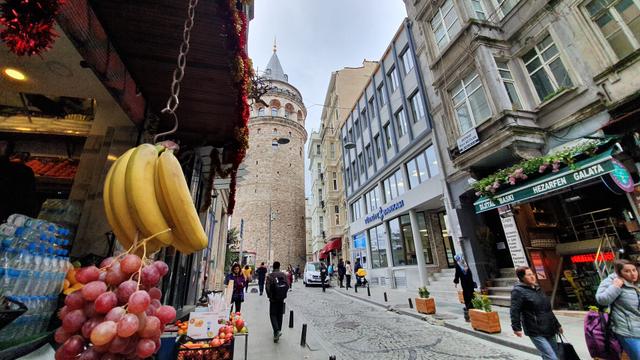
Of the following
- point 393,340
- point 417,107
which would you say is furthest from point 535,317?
point 417,107

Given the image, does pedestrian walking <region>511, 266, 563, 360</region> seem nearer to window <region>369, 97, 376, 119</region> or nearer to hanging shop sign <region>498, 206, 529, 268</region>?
hanging shop sign <region>498, 206, 529, 268</region>

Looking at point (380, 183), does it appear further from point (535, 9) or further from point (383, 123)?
point (535, 9)

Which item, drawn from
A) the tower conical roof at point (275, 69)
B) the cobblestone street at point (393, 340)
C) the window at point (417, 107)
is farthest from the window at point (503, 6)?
the tower conical roof at point (275, 69)

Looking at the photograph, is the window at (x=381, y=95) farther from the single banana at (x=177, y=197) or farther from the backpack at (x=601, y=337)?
the single banana at (x=177, y=197)

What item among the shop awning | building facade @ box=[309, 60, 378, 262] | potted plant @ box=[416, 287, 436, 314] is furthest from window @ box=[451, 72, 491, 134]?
building facade @ box=[309, 60, 378, 262]

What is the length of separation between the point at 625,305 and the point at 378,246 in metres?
17.3

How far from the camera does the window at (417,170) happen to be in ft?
49.3

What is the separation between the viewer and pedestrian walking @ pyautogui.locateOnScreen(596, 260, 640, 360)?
129 inches

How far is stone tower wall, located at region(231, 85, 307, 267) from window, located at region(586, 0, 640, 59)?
35.2 metres

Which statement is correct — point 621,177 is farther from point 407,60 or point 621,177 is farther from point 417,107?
point 407,60

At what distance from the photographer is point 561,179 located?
718 cm

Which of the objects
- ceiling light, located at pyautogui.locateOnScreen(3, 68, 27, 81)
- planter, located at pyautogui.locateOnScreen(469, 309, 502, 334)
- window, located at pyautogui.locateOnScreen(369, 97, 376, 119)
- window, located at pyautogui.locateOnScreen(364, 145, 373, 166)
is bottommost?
planter, located at pyautogui.locateOnScreen(469, 309, 502, 334)

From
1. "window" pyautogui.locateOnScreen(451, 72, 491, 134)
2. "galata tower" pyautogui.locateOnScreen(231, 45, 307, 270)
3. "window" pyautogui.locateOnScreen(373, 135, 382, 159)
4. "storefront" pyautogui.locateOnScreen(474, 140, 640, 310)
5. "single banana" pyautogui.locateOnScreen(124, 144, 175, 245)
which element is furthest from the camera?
"galata tower" pyautogui.locateOnScreen(231, 45, 307, 270)

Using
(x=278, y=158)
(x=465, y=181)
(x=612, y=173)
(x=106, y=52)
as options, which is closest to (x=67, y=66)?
(x=106, y=52)
